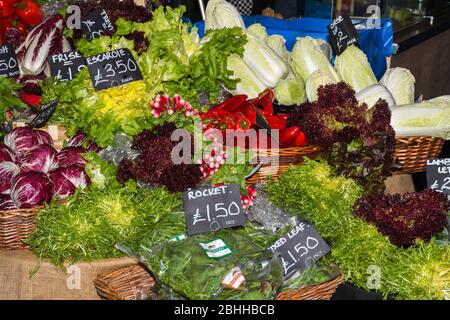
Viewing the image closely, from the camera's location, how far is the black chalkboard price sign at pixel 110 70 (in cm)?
280

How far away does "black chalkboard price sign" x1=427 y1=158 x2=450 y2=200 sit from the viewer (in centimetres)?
253

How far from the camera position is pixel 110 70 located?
9.21ft

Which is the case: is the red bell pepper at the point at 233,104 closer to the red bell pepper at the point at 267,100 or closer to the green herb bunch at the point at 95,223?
the red bell pepper at the point at 267,100

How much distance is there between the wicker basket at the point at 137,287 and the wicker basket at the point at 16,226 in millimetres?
443

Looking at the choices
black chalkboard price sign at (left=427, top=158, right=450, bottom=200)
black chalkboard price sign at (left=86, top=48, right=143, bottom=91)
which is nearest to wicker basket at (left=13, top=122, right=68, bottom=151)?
black chalkboard price sign at (left=86, top=48, right=143, bottom=91)

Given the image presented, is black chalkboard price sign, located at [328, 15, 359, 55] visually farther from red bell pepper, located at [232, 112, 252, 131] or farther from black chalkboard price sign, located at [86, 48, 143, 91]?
black chalkboard price sign, located at [86, 48, 143, 91]

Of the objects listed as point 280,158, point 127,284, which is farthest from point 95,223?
point 280,158

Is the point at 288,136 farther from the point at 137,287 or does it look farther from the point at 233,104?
the point at 137,287

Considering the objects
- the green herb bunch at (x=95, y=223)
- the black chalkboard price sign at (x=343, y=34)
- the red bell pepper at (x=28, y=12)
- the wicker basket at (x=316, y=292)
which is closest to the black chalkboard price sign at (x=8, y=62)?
the red bell pepper at (x=28, y=12)

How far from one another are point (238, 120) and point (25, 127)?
3.28 ft

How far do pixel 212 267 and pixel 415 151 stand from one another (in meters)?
1.46
